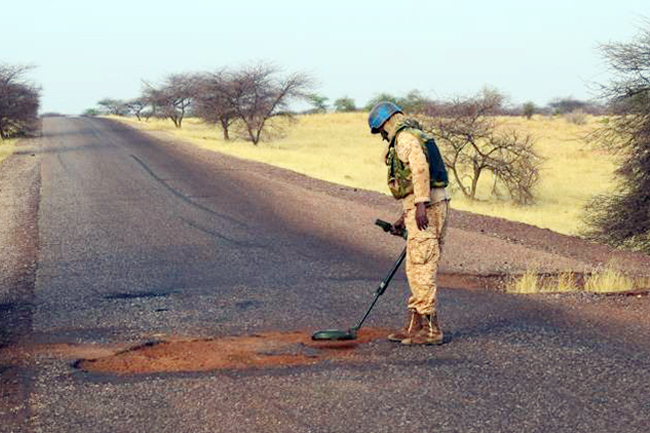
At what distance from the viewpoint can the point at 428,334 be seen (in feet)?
20.6

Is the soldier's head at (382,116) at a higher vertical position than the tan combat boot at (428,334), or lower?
higher

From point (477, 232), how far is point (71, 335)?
25.6 feet

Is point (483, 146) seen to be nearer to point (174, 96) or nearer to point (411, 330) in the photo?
point (411, 330)

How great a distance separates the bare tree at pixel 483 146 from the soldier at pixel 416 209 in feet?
59.8

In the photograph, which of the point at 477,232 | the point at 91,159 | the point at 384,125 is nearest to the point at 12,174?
the point at 91,159

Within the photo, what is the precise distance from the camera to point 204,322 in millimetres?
7172

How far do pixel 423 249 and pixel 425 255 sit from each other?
0.05 m

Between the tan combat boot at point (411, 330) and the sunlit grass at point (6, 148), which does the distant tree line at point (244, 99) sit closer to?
the sunlit grass at point (6, 148)

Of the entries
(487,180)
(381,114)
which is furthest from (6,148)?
(381,114)

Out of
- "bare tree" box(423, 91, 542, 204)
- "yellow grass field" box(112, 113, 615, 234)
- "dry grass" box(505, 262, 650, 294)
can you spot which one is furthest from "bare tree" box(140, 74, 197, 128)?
"dry grass" box(505, 262, 650, 294)

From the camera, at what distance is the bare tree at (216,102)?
48188mm

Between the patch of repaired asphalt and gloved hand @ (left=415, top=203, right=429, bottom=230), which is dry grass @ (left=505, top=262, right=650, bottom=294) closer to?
the patch of repaired asphalt

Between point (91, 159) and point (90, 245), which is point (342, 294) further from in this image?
point (91, 159)

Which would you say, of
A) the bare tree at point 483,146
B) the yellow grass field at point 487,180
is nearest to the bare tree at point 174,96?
the yellow grass field at point 487,180
